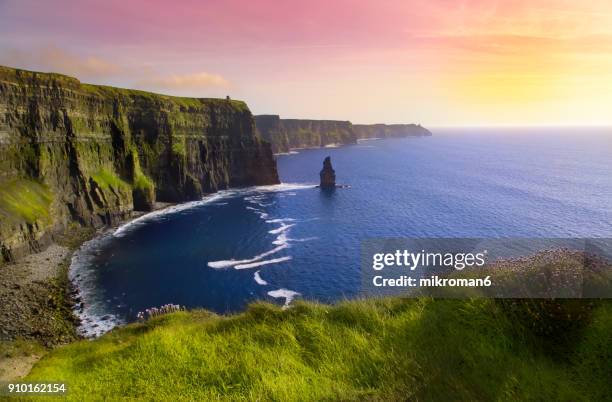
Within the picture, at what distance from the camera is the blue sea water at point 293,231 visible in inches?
2132

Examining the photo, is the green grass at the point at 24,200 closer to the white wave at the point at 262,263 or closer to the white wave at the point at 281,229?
the white wave at the point at 262,263

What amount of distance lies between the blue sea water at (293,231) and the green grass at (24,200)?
10.1 m

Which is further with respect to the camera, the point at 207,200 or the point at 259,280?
the point at 207,200

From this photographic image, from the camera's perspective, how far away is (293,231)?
83.8 m

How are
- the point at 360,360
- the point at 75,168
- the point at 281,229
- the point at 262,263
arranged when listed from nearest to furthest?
the point at 360,360
the point at 262,263
the point at 75,168
the point at 281,229

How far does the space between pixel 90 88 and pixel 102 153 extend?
18.1 metres

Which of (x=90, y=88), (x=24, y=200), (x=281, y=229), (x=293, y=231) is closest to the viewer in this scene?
(x=24, y=200)

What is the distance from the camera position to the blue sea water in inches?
2132

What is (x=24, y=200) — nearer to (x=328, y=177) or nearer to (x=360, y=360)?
(x=360, y=360)

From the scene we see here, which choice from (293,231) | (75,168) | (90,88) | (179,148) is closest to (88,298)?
(293,231)

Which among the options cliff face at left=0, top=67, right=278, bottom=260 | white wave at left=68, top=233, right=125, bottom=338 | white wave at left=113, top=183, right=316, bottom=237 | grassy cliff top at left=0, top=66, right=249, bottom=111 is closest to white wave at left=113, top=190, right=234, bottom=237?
white wave at left=113, top=183, right=316, bottom=237

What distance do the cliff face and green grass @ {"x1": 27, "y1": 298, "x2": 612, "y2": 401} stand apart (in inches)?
2382

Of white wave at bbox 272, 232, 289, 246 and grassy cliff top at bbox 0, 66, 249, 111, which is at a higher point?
grassy cliff top at bbox 0, 66, 249, 111

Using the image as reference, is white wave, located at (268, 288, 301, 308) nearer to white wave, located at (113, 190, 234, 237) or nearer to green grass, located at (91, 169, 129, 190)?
white wave, located at (113, 190, 234, 237)
